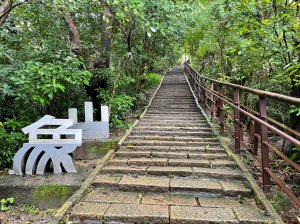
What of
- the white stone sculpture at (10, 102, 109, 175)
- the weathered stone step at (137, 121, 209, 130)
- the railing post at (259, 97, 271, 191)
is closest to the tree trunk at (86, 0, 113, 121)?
the weathered stone step at (137, 121, 209, 130)

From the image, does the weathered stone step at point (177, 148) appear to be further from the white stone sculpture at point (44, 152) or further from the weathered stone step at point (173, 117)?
the weathered stone step at point (173, 117)

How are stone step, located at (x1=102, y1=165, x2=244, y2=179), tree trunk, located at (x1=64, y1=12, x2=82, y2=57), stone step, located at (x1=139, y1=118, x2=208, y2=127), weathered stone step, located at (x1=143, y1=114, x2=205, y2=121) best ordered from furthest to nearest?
weathered stone step, located at (x1=143, y1=114, x2=205, y2=121)
stone step, located at (x1=139, y1=118, x2=208, y2=127)
tree trunk, located at (x1=64, y1=12, x2=82, y2=57)
stone step, located at (x1=102, y1=165, x2=244, y2=179)

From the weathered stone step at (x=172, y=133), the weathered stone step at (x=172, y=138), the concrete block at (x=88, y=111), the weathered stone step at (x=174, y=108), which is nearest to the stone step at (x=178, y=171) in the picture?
the weathered stone step at (x=172, y=138)

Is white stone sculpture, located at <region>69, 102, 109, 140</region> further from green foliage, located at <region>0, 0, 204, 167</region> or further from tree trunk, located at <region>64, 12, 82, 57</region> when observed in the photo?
tree trunk, located at <region>64, 12, 82, 57</region>

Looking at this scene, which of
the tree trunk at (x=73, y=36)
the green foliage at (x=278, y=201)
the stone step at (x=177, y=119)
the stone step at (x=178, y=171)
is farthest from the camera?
the stone step at (x=177, y=119)

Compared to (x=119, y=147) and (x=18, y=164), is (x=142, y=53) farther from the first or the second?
(x=18, y=164)

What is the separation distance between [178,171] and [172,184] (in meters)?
0.43

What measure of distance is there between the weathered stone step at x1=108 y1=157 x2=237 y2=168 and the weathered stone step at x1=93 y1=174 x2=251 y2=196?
18.9 inches

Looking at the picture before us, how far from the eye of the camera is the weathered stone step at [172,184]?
336 cm

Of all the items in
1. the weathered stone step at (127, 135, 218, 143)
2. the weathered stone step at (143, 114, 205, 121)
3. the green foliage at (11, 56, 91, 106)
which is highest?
the green foliage at (11, 56, 91, 106)

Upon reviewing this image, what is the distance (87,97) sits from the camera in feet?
25.0

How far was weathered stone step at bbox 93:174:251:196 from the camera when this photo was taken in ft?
11.0

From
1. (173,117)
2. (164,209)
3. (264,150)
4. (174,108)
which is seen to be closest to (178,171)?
(164,209)

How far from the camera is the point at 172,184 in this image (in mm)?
3514
